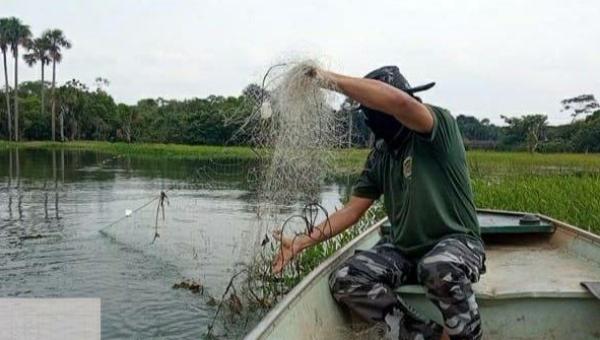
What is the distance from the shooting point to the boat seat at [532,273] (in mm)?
3264

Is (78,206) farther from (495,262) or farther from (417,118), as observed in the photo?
(417,118)

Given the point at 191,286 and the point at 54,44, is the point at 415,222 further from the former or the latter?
the point at 54,44

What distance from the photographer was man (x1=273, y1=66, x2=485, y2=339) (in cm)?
273

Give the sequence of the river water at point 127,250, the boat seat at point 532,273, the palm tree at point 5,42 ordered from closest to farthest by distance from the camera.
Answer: the boat seat at point 532,273 < the river water at point 127,250 < the palm tree at point 5,42

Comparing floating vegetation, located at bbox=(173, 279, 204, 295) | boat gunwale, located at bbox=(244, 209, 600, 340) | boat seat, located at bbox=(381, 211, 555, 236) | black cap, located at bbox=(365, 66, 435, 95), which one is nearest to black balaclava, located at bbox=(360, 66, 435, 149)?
black cap, located at bbox=(365, 66, 435, 95)

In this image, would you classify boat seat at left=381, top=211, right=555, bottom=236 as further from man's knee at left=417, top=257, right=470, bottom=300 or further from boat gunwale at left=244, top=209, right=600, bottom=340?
man's knee at left=417, top=257, right=470, bottom=300

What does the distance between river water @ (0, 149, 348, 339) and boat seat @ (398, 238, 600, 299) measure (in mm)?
2573

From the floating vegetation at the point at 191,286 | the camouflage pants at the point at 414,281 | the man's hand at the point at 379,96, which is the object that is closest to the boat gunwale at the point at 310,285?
the camouflage pants at the point at 414,281

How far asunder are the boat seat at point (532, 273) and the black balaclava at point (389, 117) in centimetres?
78

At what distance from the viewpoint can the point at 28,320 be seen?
5508 millimetres

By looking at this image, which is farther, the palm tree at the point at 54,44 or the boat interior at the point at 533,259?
the palm tree at the point at 54,44

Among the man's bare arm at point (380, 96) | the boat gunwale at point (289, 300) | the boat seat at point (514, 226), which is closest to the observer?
the boat gunwale at point (289, 300)

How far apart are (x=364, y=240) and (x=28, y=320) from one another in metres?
3.14

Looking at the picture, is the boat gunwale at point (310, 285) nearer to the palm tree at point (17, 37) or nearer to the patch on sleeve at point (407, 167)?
the patch on sleeve at point (407, 167)
